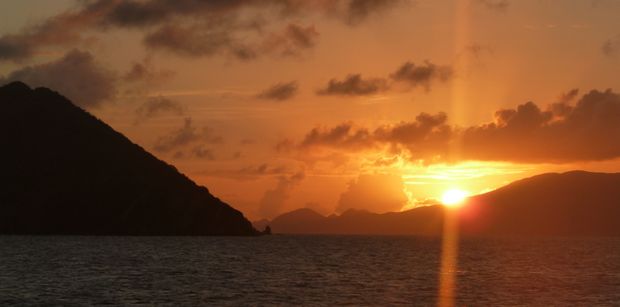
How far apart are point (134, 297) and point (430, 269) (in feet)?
224

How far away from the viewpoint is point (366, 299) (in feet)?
287

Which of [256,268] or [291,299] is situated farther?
[256,268]

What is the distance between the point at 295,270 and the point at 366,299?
48.4 m

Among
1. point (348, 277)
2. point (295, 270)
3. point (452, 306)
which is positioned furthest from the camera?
point (295, 270)

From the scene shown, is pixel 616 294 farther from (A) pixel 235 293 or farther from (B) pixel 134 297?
(B) pixel 134 297

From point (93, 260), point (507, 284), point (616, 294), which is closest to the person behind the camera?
point (616, 294)

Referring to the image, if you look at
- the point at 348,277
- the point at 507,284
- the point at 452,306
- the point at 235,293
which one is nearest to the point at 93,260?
the point at 348,277

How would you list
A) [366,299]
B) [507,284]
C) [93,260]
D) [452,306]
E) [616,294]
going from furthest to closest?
[93,260]
[507,284]
[616,294]
[366,299]
[452,306]

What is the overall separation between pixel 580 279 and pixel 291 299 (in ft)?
179

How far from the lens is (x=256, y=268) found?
13900 cm

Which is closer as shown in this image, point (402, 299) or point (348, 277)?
point (402, 299)

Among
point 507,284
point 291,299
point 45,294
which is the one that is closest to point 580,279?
point 507,284

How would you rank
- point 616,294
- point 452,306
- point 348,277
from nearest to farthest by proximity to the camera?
point 452,306 < point 616,294 < point 348,277

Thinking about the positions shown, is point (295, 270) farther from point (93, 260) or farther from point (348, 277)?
point (93, 260)
